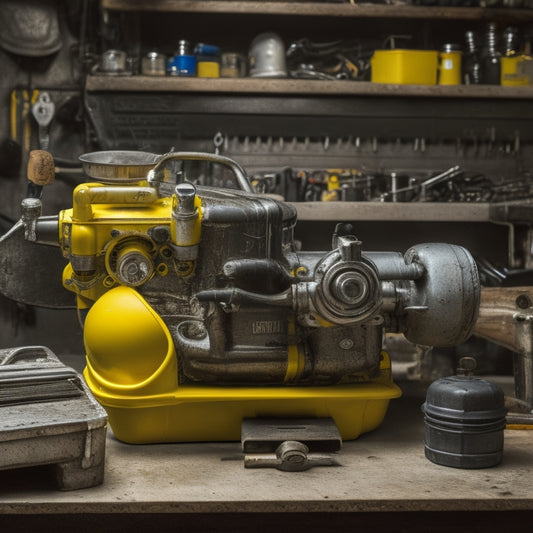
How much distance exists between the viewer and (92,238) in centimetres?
171

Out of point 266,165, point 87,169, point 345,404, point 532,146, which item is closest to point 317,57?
point 266,165

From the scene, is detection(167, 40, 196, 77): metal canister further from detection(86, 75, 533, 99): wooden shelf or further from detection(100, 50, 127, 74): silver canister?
detection(100, 50, 127, 74): silver canister

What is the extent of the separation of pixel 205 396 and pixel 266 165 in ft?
6.33

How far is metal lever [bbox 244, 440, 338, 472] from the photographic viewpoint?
156 cm

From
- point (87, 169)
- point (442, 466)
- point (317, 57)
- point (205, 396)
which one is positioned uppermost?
point (317, 57)

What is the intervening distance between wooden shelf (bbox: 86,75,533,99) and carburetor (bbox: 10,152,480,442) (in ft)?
4.57

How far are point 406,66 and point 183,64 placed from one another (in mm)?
865

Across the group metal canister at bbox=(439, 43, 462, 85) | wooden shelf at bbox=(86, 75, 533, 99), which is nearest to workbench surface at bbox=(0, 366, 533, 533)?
wooden shelf at bbox=(86, 75, 533, 99)

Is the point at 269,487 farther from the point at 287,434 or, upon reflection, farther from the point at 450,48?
the point at 450,48

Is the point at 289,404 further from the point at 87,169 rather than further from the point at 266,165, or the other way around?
the point at 266,165

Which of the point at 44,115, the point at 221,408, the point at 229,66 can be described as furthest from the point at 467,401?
the point at 44,115

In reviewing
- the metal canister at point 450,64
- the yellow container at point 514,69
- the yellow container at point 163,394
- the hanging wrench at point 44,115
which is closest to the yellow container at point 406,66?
the metal canister at point 450,64

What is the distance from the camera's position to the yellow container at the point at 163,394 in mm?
1667

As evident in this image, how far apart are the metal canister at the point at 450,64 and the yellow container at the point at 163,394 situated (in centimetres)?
187
